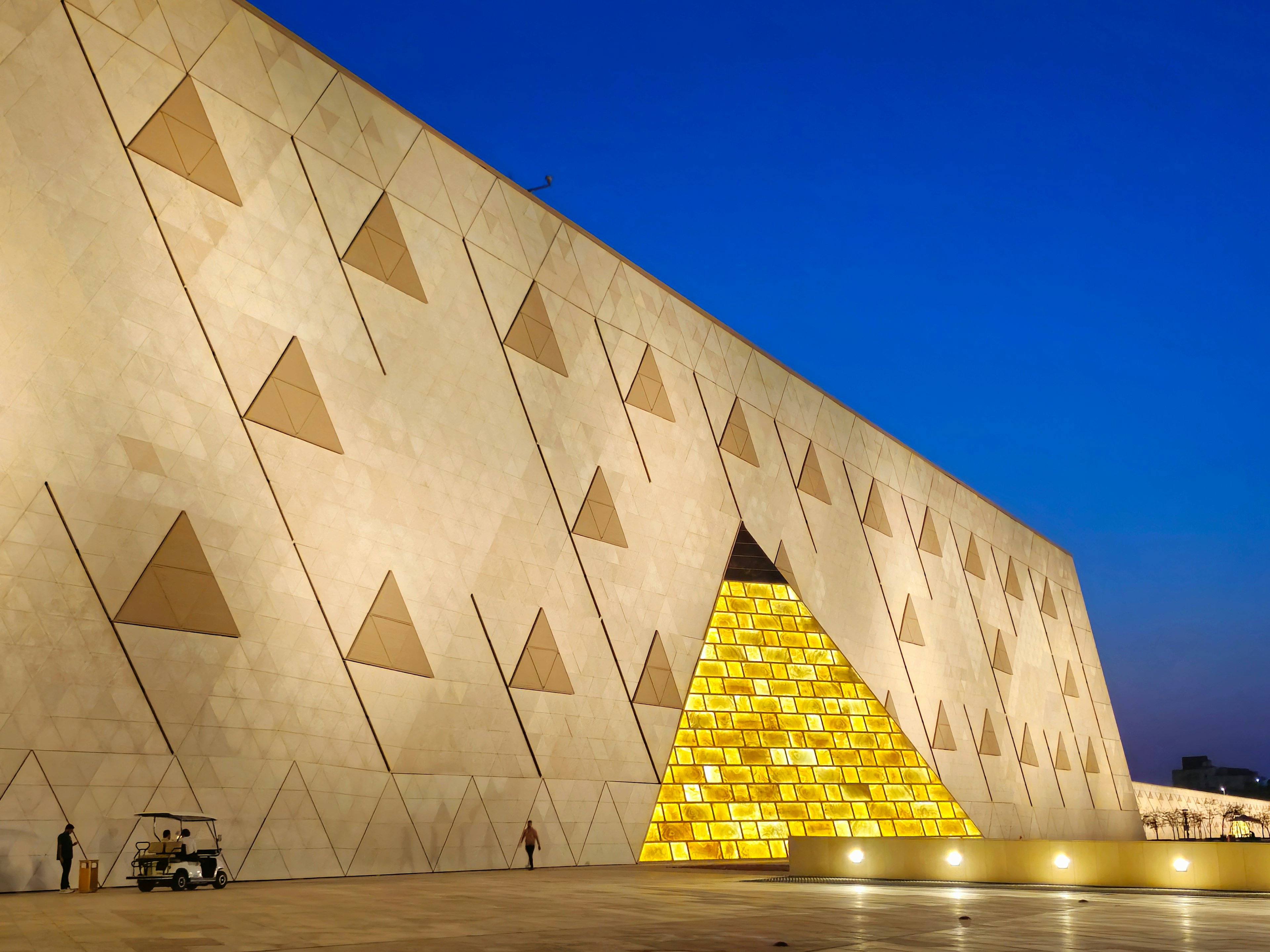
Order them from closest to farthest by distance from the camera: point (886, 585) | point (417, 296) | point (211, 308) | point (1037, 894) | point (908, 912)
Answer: point (908, 912)
point (1037, 894)
point (211, 308)
point (417, 296)
point (886, 585)

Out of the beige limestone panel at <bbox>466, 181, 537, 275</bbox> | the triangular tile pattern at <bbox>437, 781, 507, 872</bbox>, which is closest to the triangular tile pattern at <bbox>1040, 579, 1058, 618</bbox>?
the beige limestone panel at <bbox>466, 181, 537, 275</bbox>

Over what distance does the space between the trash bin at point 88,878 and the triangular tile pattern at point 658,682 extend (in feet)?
43.5

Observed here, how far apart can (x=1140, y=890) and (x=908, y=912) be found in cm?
615

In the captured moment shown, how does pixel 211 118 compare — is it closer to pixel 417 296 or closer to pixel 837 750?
pixel 417 296

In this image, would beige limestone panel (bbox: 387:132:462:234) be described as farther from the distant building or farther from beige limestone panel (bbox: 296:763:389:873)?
the distant building

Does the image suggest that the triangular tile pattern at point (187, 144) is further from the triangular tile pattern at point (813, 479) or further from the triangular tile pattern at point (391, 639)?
the triangular tile pattern at point (813, 479)

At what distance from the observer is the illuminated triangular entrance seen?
86.6ft

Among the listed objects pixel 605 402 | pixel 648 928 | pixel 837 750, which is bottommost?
pixel 648 928

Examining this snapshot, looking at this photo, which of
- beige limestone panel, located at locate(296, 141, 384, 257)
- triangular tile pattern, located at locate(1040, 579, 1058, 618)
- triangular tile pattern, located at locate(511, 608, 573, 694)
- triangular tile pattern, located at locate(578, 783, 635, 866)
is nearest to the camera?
beige limestone panel, located at locate(296, 141, 384, 257)

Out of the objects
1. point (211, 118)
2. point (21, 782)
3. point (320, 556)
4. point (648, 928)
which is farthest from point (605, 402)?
point (648, 928)

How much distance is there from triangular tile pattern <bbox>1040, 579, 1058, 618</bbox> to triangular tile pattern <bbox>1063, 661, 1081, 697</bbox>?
2.30 m

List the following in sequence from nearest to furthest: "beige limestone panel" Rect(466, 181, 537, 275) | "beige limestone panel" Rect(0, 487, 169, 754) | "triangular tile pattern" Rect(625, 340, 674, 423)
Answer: "beige limestone panel" Rect(0, 487, 169, 754) → "beige limestone panel" Rect(466, 181, 537, 275) → "triangular tile pattern" Rect(625, 340, 674, 423)

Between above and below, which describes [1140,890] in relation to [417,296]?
below

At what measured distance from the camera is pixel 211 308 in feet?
62.3
